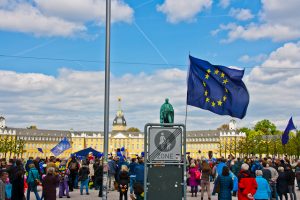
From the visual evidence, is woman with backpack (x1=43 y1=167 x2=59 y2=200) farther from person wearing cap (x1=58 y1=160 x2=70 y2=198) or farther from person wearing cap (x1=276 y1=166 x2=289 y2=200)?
person wearing cap (x1=276 y1=166 x2=289 y2=200)

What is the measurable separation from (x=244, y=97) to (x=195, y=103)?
1802 mm

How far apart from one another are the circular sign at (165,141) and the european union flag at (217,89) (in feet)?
25.5

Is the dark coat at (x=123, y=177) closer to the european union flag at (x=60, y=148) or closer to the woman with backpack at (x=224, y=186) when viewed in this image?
the woman with backpack at (x=224, y=186)

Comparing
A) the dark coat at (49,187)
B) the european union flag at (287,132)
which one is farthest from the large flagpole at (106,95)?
the european union flag at (287,132)

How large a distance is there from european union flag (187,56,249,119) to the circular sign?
25.5ft

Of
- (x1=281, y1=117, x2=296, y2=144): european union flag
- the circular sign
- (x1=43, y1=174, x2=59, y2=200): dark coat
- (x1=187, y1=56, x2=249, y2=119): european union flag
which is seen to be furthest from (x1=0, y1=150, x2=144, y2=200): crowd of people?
(x1=281, y1=117, x2=296, y2=144): european union flag

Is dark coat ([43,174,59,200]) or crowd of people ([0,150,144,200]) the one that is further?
dark coat ([43,174,59,200])

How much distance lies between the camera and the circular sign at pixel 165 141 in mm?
9992

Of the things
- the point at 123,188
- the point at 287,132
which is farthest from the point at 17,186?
the point at 287,132

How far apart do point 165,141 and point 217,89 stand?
884cm

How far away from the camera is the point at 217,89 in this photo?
18.5 metres

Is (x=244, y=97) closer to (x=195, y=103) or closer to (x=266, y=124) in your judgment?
(x=195, y=103)

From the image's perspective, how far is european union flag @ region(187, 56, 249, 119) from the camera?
17.9 meters

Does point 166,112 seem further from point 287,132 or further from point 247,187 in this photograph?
point 287,132
